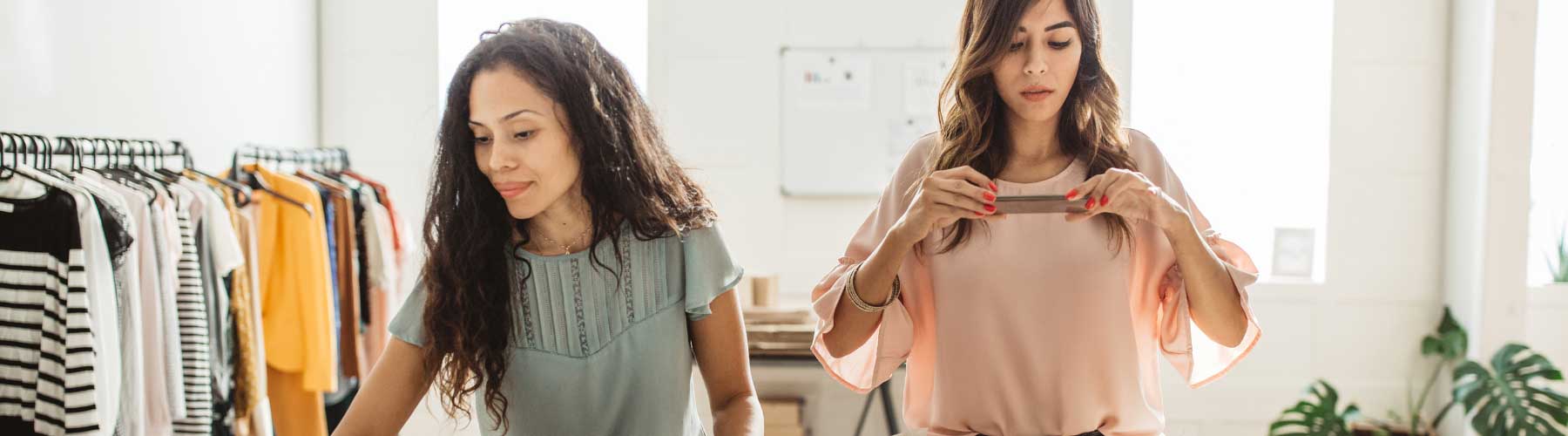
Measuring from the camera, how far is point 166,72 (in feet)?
10.3

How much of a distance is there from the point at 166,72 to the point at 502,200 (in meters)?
2.23

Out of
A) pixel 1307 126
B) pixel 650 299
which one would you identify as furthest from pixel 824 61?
pixel 650 299

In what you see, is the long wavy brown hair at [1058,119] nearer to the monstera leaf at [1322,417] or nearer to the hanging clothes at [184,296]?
the hanging clothes at [184,296]

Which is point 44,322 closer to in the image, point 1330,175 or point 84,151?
point 84,151

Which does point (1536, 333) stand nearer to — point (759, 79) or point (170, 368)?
point (759, 79)

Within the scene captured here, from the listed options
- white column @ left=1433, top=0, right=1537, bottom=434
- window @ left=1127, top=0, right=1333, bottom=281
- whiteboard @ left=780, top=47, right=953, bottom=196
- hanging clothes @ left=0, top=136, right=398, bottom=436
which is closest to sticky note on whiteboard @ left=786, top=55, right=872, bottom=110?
whiteboard @ left=780, top=47, right=953, bottom=196

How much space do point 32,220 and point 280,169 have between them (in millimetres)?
1852

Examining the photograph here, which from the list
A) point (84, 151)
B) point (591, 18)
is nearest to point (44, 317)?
point (84, 151)

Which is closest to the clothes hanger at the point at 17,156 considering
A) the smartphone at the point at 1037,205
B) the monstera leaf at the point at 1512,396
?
the smartphone at the point at 1037,205

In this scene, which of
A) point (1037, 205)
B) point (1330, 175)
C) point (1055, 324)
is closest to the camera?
point (1037, 205)

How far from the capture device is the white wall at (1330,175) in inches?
163

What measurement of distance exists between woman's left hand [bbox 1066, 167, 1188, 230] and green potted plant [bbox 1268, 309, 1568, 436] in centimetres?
276

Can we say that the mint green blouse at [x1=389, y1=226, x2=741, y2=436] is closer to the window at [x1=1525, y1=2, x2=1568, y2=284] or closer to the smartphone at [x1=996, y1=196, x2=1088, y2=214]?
the smartphone at [x1=996, y1=196, x2=1088, y2=214]

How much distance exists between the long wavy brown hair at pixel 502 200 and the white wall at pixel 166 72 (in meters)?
1.67
